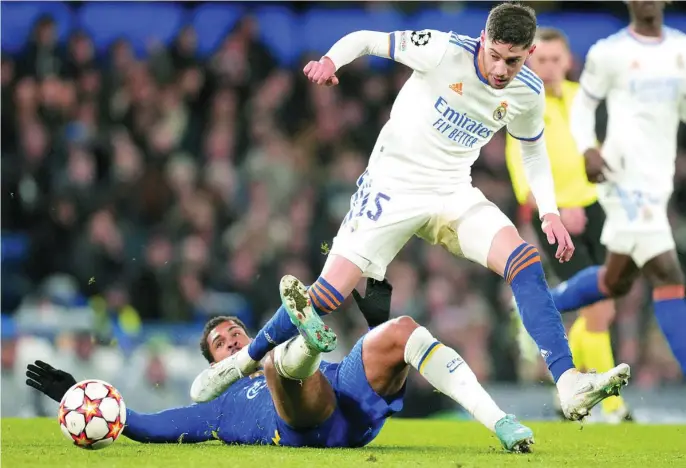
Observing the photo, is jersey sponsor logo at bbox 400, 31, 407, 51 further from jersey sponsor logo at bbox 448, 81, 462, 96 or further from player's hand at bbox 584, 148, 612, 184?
player's hand at bbox 584, 148, 612, 184

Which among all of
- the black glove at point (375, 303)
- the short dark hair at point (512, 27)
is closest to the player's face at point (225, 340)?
the black glove at point (375, 303)

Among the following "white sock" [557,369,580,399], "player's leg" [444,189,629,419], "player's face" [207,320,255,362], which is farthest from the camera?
"player's face" [207,320,255,362]

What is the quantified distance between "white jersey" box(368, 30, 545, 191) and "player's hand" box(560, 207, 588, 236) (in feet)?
8.91

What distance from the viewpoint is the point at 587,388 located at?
4766mm

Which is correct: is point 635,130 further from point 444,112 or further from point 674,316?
point 444,112

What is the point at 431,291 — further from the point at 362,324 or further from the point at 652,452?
the point at 652,452

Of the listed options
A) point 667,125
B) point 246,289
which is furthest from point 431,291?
point 667,125

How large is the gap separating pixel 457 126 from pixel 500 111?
22 cm

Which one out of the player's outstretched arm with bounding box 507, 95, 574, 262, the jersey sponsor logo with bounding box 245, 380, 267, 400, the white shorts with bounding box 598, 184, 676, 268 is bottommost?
the white shorts with bounding box 598, 184, 676, 268

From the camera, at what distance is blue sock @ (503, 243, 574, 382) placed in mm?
5062

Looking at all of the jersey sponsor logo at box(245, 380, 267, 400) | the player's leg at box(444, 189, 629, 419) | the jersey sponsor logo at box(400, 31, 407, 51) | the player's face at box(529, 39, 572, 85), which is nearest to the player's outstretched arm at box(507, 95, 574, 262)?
the player's leg at box(444, 189, 629, 419)

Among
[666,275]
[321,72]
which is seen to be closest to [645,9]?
[666,275]

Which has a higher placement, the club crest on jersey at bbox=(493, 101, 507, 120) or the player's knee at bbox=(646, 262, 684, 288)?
the club crest on jersey at bbox=(493, 101, 507, 120)

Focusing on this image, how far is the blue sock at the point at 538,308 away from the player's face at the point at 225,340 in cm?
145
